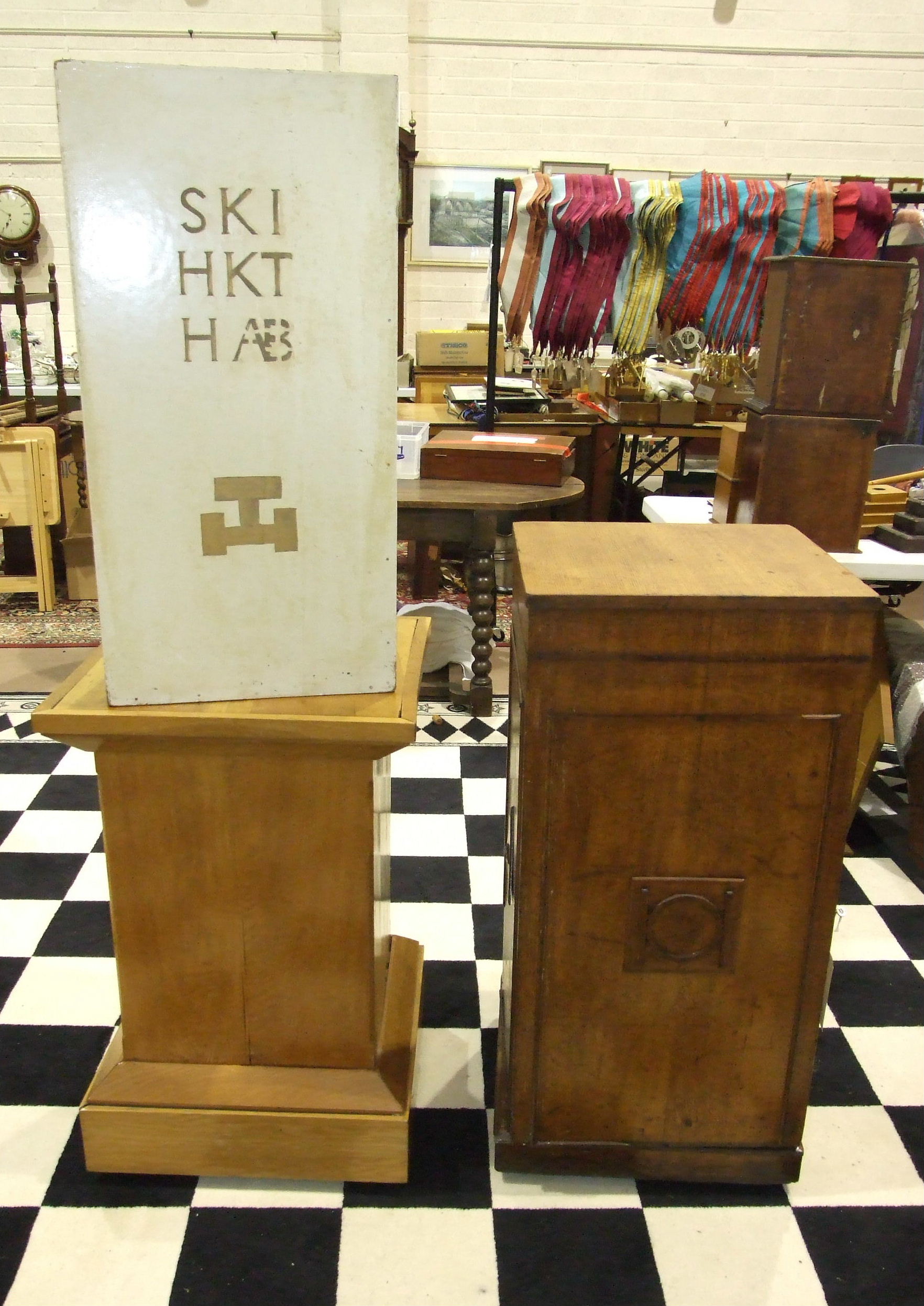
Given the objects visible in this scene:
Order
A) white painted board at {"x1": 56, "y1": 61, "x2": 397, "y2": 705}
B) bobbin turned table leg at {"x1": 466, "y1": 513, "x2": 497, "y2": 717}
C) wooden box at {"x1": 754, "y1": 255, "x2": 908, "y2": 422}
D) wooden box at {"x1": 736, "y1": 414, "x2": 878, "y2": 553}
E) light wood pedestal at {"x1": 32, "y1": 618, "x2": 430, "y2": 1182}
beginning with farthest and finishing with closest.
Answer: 1. bobbin turned table leg at {"x1": 466, "y1": 513, "x2": 497, "y2": 717}
2. wooden box at {"x1": 736, "y1": 414, "x2": 878, "y2": 553}
3. wooden box at {"x1": 754, "y1": 255, "x2": 908, "y2": 422}
4. light wood pedestal at {"x1": 32, "y1": 618, "x2": 430, "y2": 1182}
5. white painted board at {"x1": 56, "y1": 61, "x2": 397, "y2": 705}

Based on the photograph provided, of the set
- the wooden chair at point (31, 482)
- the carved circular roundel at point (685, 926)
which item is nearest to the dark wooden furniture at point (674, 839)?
the carved circular roundel at point (685, 926)

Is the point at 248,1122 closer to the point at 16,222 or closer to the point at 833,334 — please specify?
the point at 833,334

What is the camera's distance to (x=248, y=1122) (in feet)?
5.29

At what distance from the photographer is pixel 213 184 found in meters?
1.24

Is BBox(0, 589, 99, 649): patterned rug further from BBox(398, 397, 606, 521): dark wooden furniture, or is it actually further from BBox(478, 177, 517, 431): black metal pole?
BBox(478, 177, 517, 431): black metal pole

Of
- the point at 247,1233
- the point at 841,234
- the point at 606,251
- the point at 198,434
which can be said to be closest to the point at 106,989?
the point at 247,1233

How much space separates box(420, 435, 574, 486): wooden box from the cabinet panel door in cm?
196

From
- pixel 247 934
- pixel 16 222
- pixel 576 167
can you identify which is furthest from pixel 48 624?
pixel 576 167

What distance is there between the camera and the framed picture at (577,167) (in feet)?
22.1

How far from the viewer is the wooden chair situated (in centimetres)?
411

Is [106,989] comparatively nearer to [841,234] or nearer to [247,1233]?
[247,1233]

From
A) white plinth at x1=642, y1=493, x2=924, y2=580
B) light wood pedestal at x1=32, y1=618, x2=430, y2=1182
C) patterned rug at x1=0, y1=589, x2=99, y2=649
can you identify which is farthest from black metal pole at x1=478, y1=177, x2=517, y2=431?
light wood pedestal at x1=32, y1=618, x2=430, y2=1182

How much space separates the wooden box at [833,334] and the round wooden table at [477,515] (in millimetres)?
980

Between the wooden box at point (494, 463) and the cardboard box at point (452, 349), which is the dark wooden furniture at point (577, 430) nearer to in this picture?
the cardboard box at point (452, 349)
